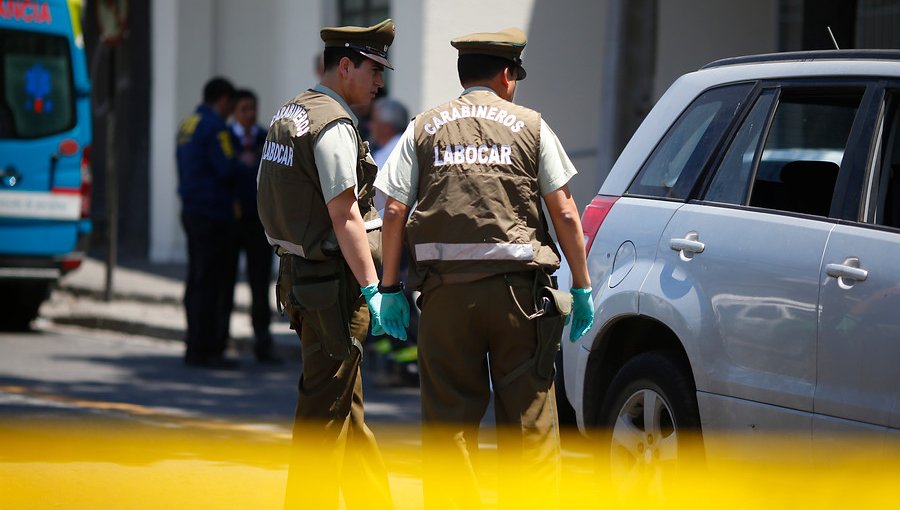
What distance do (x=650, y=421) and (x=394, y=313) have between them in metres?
0.97

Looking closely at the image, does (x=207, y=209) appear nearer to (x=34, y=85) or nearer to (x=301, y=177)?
(x=34, y=85)

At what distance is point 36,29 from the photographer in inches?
474

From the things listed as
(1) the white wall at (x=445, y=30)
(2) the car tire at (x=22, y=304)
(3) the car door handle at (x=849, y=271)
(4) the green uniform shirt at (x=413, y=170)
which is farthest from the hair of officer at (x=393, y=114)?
(3) the car door handle at (x=849, y=271)

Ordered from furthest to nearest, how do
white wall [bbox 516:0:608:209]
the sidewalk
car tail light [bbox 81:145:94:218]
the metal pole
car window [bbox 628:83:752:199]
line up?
white wall [bbox 516:0:608:209] → the metal pole → the sidewalk → car tail light [bbox 81:145:94:218] → car window [bbox 628:83:752:199]

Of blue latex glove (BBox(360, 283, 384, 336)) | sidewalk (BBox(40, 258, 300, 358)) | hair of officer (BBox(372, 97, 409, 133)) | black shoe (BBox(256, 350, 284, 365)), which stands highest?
hair of officer (BBox(372, 97, 409, 133))

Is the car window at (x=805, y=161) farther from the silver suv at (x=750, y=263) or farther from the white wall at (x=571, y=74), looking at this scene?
the white wall at (x=571, y=74)

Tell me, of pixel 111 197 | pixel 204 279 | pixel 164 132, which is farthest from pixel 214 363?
pixel 164 132

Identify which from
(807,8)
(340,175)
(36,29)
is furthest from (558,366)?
(36,29)

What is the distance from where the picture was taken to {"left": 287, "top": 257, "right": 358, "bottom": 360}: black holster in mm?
5055

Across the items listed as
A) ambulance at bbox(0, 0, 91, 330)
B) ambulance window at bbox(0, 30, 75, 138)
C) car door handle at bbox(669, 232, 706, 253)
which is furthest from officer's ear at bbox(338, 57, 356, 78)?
ambulance window at bbox(0, 30, 75, 138)

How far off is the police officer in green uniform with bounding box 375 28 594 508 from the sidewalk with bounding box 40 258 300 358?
6.76m

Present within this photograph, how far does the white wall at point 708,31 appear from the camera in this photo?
1426 cm

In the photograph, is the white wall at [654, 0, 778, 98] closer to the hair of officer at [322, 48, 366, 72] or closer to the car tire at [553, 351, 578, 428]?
the car tire at [553, 351, 578, 428]

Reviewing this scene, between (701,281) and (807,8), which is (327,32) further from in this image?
(807,8)
